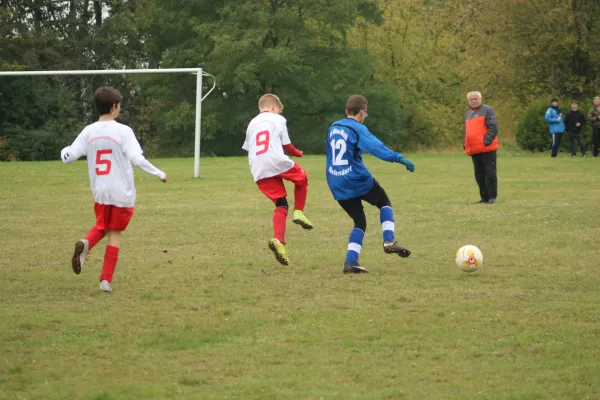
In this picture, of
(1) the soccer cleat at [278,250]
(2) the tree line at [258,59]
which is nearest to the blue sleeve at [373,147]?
(1) the soccer cleat at [278,250]

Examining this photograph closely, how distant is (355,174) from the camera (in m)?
9.72

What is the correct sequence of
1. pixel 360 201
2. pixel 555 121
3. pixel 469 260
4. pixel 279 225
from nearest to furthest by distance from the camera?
1. pixel 469 260
2. pixel 360 201
3. pixel 279 225
4. pixel 555 121

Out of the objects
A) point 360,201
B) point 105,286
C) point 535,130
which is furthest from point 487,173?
point 535,130

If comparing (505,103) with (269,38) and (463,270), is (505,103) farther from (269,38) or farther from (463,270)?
(463,270)

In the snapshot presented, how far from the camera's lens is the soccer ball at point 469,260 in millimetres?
9531

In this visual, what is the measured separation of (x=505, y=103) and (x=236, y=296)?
3651 cm

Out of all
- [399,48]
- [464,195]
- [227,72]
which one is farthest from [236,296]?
[399,48]

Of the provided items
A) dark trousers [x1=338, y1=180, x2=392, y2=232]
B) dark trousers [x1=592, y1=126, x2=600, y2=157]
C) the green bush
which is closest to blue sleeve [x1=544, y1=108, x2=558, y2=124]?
dark trousers [x1=592, y1=126, x2=600, y2=157]

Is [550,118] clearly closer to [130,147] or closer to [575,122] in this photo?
[575,122]

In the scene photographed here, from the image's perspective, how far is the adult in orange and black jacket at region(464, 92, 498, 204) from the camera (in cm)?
1694

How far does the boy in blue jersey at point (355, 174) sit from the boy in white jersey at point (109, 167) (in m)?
1.83

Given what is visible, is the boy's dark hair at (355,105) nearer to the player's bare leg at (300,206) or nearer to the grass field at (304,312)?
the player's bare leg at (300,206)

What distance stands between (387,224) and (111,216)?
2679mm

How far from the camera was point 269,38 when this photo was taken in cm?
5112
